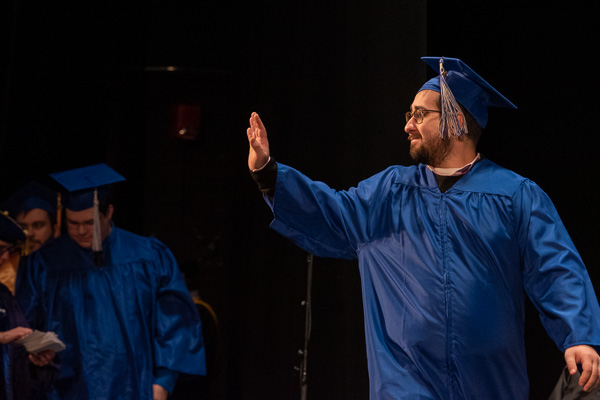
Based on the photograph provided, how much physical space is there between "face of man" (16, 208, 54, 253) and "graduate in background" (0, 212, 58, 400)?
49.6 inches

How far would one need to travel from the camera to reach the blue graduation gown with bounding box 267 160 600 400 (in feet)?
8.41

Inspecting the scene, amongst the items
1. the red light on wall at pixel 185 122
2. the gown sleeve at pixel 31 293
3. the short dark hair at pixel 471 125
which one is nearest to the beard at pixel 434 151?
the short dark hair at pixel 471 125

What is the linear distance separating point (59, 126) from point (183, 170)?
1115 mm

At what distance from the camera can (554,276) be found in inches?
100

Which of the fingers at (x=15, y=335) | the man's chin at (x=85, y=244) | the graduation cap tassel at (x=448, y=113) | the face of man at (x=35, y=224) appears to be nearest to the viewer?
Result: the graduation cap tassel at (x=448, y=113)

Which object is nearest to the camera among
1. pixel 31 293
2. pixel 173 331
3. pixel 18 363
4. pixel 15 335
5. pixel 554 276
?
pixel 554 276

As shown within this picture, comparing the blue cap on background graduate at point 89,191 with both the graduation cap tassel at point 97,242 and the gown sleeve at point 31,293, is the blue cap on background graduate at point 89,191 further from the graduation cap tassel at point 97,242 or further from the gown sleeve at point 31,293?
the gown sleeve at point 31,293

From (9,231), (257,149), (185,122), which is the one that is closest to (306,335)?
(257,149)

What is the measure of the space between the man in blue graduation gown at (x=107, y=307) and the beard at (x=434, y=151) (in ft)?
5.79

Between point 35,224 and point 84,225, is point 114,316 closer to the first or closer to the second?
point 84,225

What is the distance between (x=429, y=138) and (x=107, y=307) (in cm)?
199

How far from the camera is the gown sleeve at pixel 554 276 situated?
2461mm

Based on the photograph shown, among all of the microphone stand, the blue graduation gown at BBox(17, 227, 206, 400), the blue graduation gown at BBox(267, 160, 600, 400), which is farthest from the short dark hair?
the blue graduation gown at BBox(17, 227, 206, 400)

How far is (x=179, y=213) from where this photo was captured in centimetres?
646
